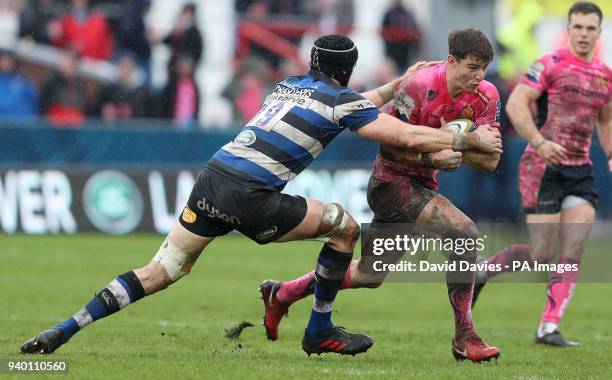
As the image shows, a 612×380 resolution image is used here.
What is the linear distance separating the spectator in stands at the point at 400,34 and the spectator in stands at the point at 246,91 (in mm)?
2147

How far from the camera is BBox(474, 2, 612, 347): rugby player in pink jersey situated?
10.2 meters

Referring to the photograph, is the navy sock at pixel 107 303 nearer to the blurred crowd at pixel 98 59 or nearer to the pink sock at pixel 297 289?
the pink sock at pixel 297 289

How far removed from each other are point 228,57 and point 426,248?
40.1ft

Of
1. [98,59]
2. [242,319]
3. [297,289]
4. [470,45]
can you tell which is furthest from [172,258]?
[98,59]

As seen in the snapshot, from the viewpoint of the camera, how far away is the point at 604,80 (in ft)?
33.7

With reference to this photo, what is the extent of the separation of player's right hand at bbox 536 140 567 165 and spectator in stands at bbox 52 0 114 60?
433 inches

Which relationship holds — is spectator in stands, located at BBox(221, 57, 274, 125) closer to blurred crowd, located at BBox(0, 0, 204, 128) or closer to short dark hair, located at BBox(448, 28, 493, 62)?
blurred crowd, located at BBox(0, 0, 204, 128)

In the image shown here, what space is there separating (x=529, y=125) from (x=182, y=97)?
387 inches

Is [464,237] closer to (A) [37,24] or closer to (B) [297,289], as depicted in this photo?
(B) [297,289]

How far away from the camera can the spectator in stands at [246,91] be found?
19.7m

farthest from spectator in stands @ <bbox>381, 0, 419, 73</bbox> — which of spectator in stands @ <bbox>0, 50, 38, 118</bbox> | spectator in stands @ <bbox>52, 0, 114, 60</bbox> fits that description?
spectator in stands @ <bbox>0, 50, 38, 118</bbox>

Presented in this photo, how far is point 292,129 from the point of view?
319 inches

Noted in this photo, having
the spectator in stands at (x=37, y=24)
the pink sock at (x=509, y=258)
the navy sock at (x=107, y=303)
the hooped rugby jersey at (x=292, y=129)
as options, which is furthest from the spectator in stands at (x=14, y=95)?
the hooped rugby jersey at (x=292, y=129)

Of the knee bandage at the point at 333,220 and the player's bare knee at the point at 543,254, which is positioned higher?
the knee bandage at the point at 333,220
